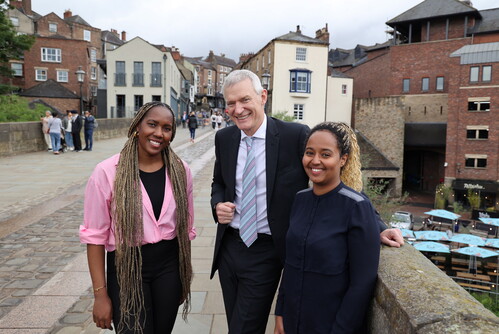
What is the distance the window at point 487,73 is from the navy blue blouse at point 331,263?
119 ft

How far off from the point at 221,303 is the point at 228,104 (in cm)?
213

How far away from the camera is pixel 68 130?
1573 centimetres

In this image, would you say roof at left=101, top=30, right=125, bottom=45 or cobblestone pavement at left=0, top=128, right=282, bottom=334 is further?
roof at left=101, top=30, right=125, bottom=45

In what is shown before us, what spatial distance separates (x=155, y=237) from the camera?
2201 mm

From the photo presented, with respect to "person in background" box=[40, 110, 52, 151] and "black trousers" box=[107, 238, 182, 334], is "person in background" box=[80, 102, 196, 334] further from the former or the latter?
"person in background" box=[40, 110, 52, 151]

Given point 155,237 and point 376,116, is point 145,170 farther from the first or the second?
point 376,116

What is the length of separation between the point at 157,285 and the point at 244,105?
1.18 meters

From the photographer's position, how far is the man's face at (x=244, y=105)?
232 centimetres

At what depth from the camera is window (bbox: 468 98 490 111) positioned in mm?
31906

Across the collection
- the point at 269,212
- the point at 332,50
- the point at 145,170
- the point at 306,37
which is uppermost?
the point at 332,50

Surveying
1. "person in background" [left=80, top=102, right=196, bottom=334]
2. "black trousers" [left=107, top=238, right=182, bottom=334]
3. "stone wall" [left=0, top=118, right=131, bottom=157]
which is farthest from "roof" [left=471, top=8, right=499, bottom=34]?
"black trousers" [left=107, top=238, right=182, bottom=334]

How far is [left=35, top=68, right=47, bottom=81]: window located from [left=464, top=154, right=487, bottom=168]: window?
40.1 meters

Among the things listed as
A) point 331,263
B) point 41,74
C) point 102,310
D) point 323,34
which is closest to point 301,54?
point 323,34

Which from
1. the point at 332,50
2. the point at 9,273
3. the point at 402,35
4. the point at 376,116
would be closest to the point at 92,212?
the point at 9,273
